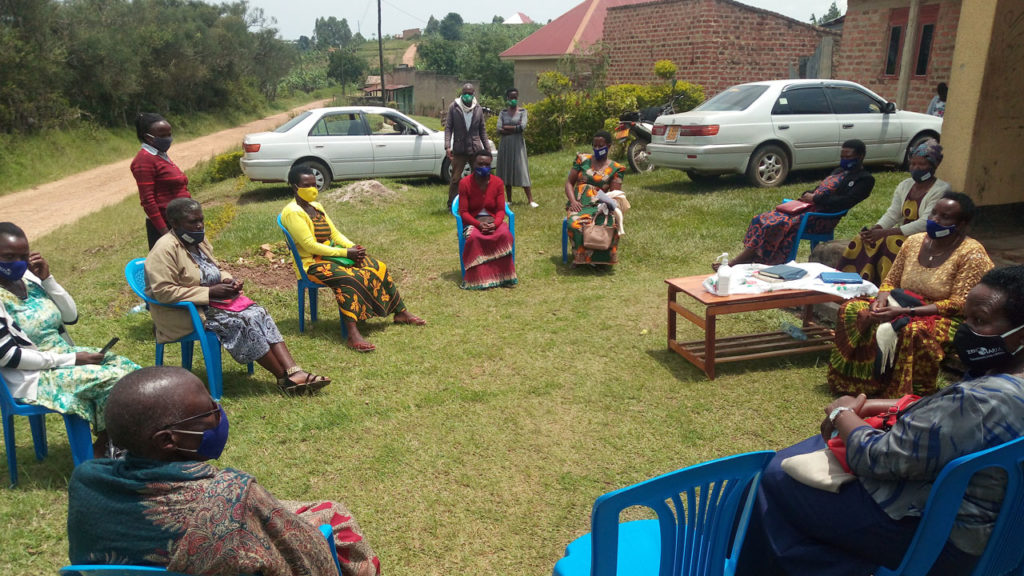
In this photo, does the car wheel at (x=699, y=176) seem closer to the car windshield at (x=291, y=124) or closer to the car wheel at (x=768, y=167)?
the car wheel at (x=768, y=167)

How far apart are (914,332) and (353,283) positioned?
3944 mm

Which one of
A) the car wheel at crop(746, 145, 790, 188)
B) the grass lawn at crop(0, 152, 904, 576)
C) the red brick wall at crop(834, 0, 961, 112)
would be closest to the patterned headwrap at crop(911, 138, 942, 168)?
the grass lawn at crop(0, 152, 904, 576)

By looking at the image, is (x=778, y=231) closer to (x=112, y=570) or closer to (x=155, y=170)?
(x=155, y=170)

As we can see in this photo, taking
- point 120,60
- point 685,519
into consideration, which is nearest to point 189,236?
point 685,519

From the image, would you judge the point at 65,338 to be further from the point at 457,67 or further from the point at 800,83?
the point at 457,67

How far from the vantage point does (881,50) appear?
13.4 metres

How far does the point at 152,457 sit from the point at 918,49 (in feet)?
48.2

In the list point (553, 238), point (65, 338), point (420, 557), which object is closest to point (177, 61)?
point (553, 238)

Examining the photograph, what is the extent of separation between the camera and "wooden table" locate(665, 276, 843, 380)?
184 inches

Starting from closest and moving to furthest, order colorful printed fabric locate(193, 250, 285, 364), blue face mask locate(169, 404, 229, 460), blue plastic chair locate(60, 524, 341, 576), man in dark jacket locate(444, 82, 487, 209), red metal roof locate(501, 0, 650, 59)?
blue plastic chair locate(60, 524, 341, 576) → blue face mask locate(169, 404, 229, 460) → colorful printed fabric locate(193, 250, 285, 364) → man in dark jacket locate(444, 82, 487, 209) → red metal roof locate(501, 0, 650, 59)

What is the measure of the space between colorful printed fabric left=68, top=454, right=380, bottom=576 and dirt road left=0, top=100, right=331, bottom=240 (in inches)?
483

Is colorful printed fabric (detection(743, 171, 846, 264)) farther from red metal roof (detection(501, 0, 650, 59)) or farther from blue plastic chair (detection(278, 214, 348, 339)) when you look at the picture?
red metal roof (detection(501, 0, 650, 59))

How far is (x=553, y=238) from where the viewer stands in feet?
28.9

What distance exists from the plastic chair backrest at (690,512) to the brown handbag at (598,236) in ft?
17.0
